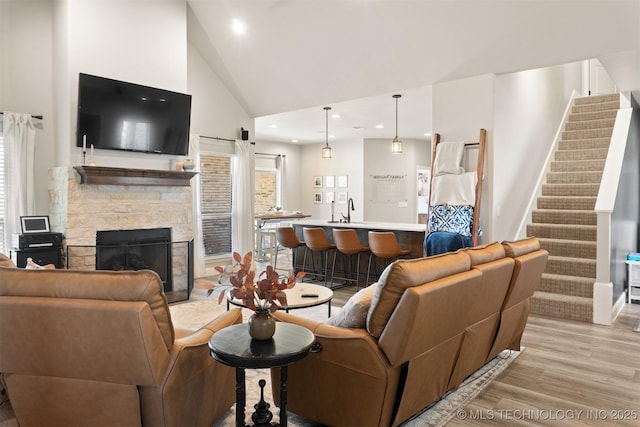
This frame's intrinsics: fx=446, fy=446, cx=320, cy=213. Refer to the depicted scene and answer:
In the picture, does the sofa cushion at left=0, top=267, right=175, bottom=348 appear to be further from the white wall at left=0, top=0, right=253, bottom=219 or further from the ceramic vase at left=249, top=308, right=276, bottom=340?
the white wall at left=0, top=0, right=253, bottom=219

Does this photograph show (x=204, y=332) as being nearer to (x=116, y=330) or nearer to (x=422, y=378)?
(x=116, y=330)

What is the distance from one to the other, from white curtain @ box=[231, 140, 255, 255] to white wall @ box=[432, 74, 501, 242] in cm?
340

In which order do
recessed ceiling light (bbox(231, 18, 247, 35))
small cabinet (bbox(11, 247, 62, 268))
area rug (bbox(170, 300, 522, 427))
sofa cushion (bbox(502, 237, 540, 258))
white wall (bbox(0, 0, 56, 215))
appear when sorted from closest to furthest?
area rug (bbox(170, 300, 522, 427)), sofa cushion (bbox(502, 237, 540, 258)), small cabinet (bbox(11, 247, 62, 268)), white wall (bbox(0, 0, 56, 215)), recessed ceiling light (bbox(231, 18, 247, 35))

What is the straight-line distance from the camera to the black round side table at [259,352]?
1960mm

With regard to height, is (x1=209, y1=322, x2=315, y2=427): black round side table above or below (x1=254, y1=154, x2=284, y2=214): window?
below

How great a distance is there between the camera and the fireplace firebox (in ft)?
17.0

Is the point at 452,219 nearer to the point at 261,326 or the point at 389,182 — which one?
the point at 261,326

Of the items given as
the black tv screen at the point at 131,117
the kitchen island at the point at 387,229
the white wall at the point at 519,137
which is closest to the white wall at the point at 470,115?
the white wall at the point at 519,137

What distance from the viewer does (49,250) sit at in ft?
16.2

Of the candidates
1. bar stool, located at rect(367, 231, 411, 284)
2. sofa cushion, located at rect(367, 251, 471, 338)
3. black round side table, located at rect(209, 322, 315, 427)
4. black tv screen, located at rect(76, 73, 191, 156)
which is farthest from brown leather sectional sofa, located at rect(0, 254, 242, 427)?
bar stool, located at rect(367, 231, 411, 284)

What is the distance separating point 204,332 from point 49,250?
11.6 ft

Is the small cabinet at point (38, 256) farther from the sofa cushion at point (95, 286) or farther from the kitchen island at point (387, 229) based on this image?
the kitchen island at point (387, 229)

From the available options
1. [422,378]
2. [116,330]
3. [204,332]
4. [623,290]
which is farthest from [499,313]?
[623,290]

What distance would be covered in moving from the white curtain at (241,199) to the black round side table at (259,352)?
5.24 meters
